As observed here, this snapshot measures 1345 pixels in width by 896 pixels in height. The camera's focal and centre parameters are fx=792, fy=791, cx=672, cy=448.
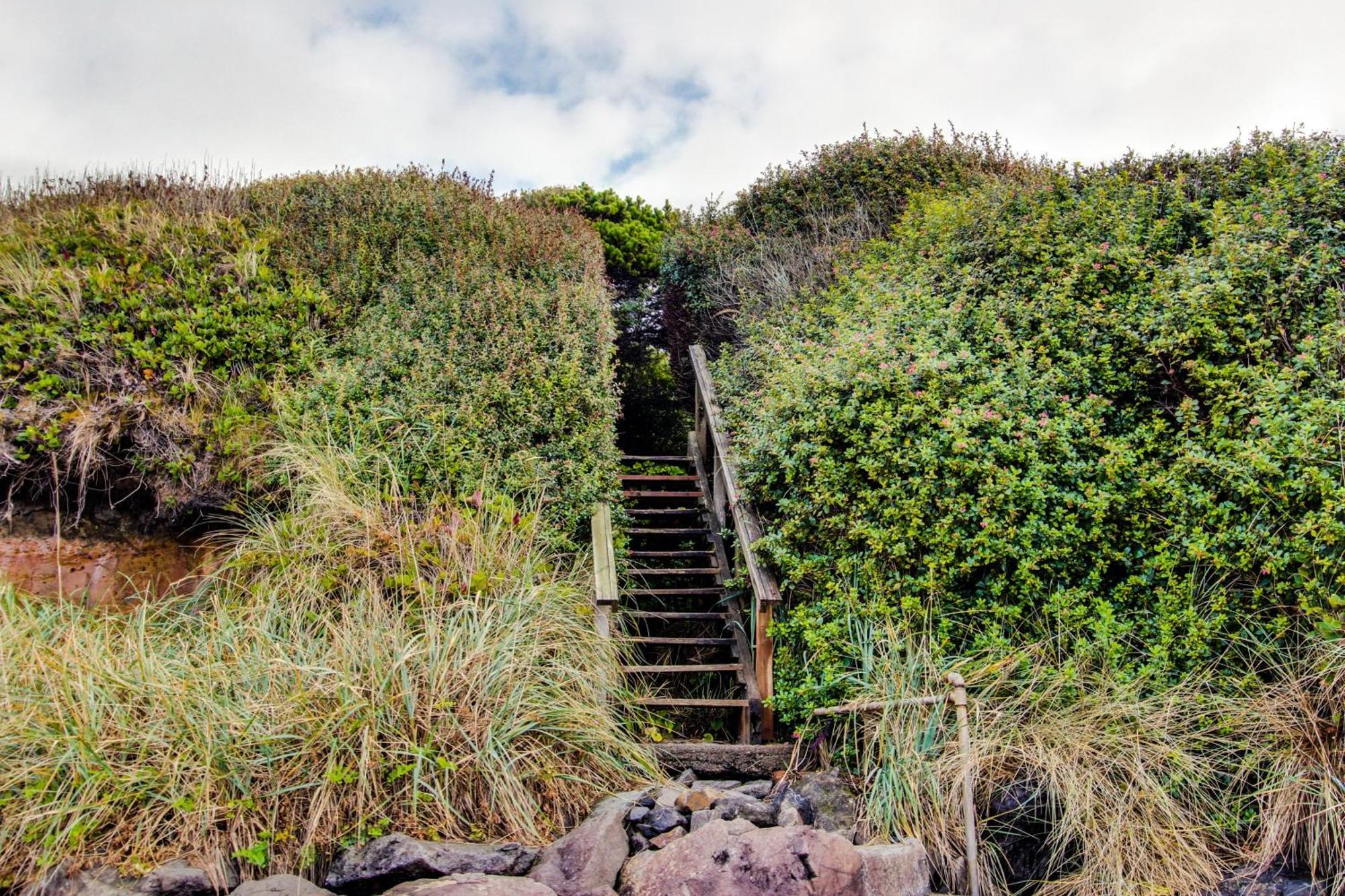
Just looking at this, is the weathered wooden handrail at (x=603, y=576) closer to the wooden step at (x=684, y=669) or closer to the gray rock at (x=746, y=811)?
the wooden step at (x=684, y=669)

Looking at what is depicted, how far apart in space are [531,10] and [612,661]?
5.33 metres

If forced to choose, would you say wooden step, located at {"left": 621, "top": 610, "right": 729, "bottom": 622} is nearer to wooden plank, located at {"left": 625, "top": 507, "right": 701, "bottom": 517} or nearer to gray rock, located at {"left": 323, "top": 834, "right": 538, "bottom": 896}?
wooden plank, located at {"left": 625, "top": 507, "right": 701, "bottom": 517}

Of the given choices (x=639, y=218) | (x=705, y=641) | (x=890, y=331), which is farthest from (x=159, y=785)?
(x=639, y=218)

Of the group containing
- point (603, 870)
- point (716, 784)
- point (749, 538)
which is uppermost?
point (749, 538)

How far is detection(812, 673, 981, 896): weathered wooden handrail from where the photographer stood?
3.40 meters

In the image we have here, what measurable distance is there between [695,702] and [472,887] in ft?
8.71

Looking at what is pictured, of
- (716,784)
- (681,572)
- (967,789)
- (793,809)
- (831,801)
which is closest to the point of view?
(967,789)

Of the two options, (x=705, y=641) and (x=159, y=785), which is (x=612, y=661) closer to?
(x=705, y=641)

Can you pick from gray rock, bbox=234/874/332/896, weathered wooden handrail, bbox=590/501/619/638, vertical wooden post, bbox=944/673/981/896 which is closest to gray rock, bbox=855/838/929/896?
vertical wooden post, bbox=944/673/981/896

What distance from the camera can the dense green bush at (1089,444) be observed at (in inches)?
162

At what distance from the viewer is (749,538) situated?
571 cm

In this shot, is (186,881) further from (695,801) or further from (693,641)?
(693,641)

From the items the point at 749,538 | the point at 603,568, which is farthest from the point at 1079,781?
the point at 603,568

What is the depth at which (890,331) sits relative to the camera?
609cm
